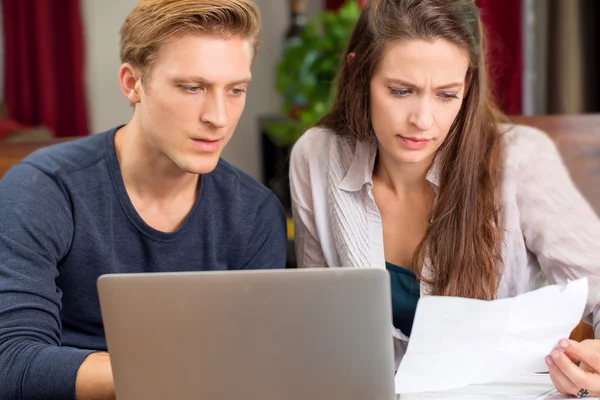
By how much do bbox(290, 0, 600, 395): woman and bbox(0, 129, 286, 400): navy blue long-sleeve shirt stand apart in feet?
0.49

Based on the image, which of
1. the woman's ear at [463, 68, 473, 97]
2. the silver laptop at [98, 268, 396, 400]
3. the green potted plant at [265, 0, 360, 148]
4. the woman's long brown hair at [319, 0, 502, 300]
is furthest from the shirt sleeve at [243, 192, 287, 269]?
the green potted plant at [265, 0, 360, 148]

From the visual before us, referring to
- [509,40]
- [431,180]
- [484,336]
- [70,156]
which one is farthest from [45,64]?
[484,336]

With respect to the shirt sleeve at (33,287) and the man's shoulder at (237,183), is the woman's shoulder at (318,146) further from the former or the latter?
the shirt sleeve at (33,287)

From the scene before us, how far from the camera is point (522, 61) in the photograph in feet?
11.8

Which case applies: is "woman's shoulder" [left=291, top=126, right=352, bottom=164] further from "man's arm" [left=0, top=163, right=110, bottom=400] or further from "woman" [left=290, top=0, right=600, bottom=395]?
"man's arm" [left=0, top=163, right=110, bottom=400]

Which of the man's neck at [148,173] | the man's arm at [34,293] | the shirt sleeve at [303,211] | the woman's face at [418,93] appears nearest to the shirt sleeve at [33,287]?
the man's arm at [34,293]

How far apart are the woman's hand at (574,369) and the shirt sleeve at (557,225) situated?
0.25 meters

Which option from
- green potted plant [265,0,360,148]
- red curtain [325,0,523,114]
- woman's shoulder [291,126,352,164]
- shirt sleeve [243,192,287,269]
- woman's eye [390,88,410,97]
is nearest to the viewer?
woman's eye [390,88,410,97]

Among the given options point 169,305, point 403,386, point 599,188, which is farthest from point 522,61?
point 169,305

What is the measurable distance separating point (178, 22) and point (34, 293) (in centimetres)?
50

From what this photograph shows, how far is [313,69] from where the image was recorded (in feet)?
11.6

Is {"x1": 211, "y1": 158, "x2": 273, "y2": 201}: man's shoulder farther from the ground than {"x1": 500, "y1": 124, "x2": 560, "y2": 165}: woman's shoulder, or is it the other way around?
{"x1": 500, "y1": 124, "x2": 560, "y2": 165}: woman's shoulder

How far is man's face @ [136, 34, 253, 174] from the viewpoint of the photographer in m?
1.37

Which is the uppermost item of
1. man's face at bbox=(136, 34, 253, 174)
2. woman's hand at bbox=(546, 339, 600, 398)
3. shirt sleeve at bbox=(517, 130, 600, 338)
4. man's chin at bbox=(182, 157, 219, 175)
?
man's face at bbox=(136, 34, 253, 174)
